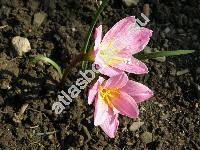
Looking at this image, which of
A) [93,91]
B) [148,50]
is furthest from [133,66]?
[148,50]

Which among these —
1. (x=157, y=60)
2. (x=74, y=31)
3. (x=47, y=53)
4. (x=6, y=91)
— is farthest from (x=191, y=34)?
(x=6, y=91)

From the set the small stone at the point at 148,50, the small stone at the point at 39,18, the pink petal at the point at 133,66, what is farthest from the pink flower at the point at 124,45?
the small stone at the point at 39,18

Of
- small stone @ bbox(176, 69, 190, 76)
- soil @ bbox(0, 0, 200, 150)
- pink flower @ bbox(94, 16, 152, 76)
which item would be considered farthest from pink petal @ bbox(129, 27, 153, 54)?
small stone @ bbox(176, 69, 190, 76)

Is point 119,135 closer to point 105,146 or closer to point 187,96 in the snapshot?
point 105,146

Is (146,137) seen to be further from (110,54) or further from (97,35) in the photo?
(97,35)

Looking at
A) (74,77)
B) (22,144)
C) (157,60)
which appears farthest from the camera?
(157,60)

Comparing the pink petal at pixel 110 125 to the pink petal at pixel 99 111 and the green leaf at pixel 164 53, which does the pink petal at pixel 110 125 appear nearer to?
the pink petal at pixel 99 111

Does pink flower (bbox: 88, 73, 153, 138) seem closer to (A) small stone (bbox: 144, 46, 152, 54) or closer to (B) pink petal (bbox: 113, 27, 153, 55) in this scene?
(B) pink petal (bbox: 113, 27, 153, 55)
